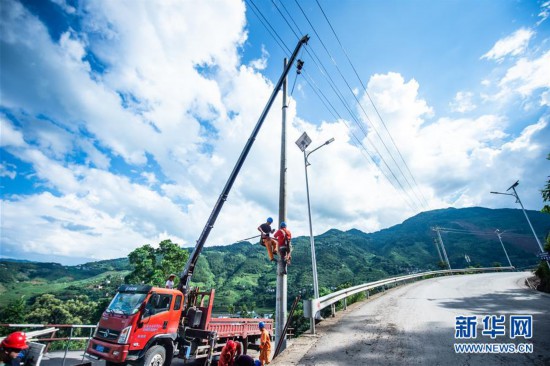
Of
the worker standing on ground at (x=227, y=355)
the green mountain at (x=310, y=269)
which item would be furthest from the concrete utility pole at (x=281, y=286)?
the green mountain at (x=310, y=269)

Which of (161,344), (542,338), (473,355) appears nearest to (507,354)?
(473,355)

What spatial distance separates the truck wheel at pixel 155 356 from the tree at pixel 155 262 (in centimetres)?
2535

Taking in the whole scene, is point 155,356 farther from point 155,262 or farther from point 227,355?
point 155,262

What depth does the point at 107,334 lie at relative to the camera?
8.69 metres

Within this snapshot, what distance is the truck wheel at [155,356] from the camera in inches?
340

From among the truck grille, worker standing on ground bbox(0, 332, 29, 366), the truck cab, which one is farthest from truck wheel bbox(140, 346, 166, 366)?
worker standing on ground bbox(0, 332, 29, 366)

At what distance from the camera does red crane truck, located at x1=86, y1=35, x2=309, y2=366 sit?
27.6 ft

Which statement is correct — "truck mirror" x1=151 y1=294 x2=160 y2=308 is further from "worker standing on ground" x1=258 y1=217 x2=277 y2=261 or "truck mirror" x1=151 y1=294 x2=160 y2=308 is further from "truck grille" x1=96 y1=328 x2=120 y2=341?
"worker standing on ground" x1=258 y1=217 x2=277 y2=261

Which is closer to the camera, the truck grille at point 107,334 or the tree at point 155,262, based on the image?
the truck grille at point 107,334

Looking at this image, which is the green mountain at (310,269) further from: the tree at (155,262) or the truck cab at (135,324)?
the truck cab at (135,324)

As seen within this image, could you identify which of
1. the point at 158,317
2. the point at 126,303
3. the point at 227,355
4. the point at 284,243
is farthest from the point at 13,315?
the point at 284,243

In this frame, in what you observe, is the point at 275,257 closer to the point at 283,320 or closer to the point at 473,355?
the point at 283,320

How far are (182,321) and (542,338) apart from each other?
477 inches

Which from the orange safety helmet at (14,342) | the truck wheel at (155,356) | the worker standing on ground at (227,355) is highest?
the orange safety helmet at (14,342)
